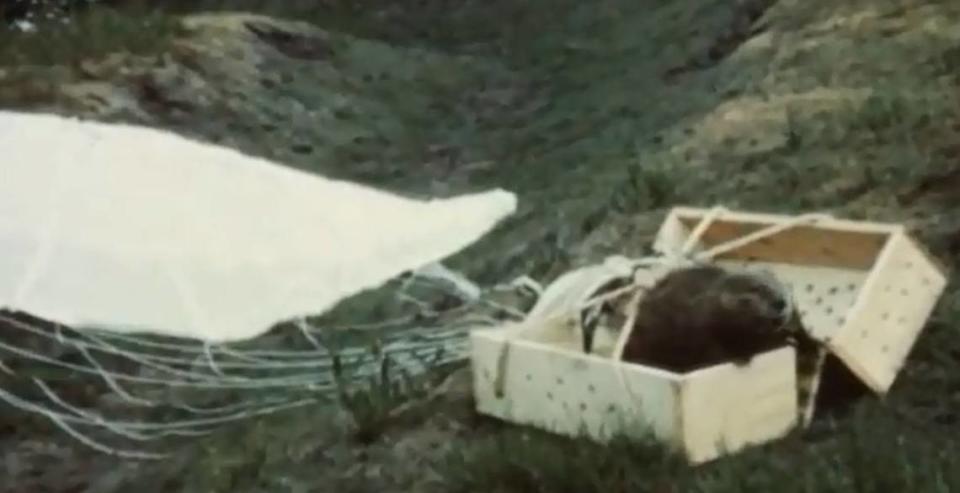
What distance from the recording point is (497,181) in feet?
9.68

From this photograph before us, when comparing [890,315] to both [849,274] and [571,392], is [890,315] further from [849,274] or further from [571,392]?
[571,392]

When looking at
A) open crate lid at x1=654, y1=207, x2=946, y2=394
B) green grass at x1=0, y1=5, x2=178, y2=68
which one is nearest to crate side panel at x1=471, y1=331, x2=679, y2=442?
open crate lid at x1=654, y1=207, x2=946, y2=394

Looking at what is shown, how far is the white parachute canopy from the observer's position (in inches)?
82.3

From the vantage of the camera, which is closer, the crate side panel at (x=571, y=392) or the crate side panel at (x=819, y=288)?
the crate side panel at (x=571, y=392)

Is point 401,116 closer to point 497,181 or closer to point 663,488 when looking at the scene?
point 497,181

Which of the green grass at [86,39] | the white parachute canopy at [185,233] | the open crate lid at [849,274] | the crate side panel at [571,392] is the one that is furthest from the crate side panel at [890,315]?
the green grass at [86,39]

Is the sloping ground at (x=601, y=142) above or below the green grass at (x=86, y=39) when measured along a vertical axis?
below

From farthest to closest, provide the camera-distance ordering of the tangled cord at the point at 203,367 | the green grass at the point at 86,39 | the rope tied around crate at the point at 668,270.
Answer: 1. the green grass at the point at 86,39
2. the tangled cord at the point at 203,367
3. the rope tied around crate at the point at 668,270

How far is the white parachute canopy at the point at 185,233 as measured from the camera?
209cm

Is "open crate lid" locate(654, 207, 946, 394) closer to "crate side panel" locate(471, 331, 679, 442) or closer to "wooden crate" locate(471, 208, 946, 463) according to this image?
"wooden crate" locate(471, 208, 946, 463)

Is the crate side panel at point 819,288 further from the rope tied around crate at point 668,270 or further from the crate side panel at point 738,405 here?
the crate side panel at point 738,405

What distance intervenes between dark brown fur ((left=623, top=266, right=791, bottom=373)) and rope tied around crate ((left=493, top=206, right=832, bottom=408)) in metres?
0.01

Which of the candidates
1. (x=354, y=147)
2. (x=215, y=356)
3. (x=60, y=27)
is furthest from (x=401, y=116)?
(x=215, y=356)

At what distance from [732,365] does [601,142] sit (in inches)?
61.3
